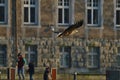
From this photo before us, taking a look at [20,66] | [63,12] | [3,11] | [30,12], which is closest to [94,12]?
[63,12]

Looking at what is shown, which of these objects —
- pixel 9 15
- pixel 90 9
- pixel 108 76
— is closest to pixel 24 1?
pixel 9 15

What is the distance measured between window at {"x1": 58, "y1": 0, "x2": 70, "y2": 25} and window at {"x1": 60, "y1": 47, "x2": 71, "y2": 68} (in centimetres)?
183

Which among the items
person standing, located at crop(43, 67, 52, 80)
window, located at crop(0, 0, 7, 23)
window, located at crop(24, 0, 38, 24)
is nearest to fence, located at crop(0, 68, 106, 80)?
window, located at crop(0, 0, 7, 23)

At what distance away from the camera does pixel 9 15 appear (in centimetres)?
5250

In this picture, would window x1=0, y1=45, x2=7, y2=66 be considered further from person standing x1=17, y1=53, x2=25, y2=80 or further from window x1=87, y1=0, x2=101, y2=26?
window x1=87, y1=0, x2=101, y2=26

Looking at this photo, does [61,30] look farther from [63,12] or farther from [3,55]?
[3,55]

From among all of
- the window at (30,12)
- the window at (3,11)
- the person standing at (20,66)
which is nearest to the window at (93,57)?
the window at (30,12)

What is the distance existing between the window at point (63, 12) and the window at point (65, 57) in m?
1.83

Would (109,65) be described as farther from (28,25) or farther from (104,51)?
(28,25)

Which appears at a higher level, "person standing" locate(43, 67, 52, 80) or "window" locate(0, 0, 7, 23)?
"window" locate(0, 0, 7, 23)

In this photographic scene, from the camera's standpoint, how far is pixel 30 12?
52.8 metres

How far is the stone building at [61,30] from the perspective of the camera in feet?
173

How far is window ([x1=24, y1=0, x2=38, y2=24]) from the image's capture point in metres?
52.8

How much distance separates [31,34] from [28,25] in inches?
25.8
